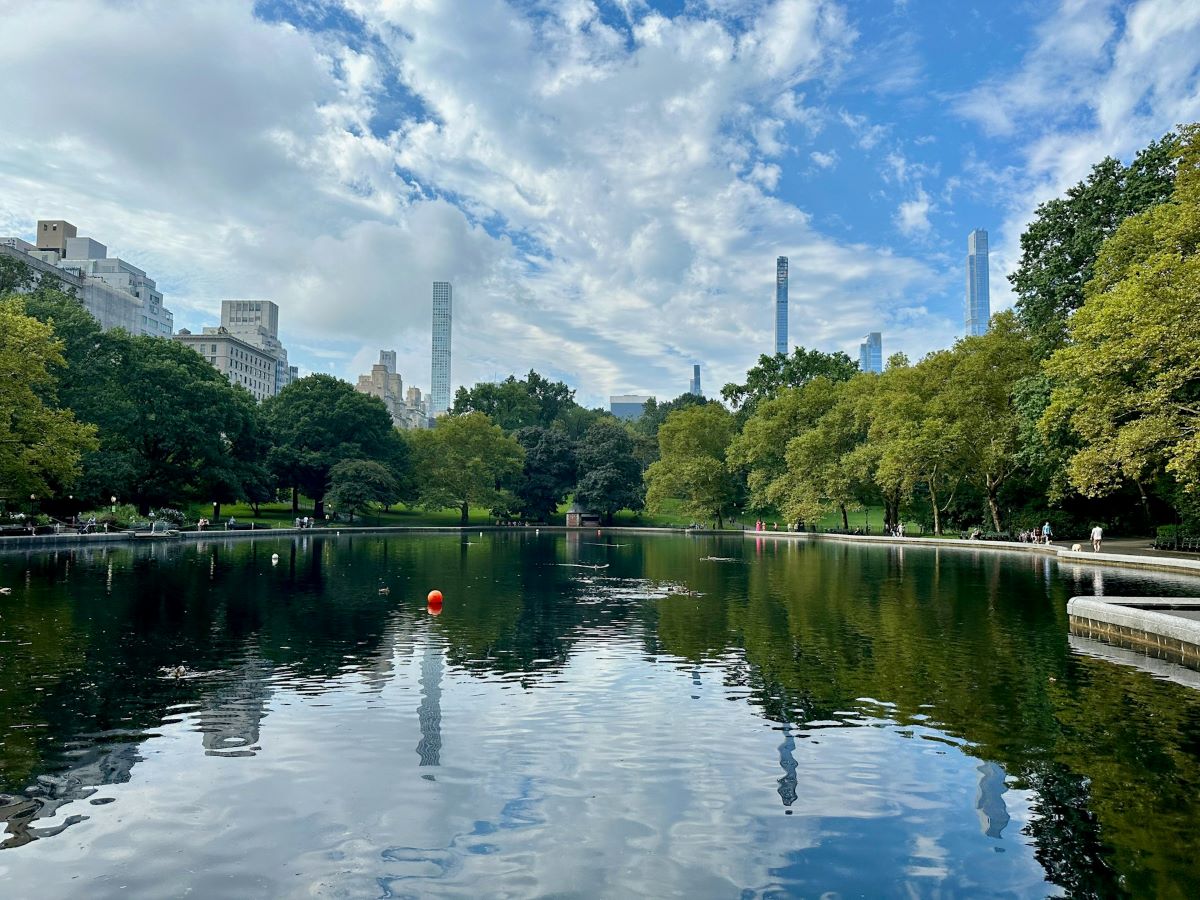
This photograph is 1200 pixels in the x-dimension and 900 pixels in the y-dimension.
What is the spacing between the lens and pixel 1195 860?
23.9 ft

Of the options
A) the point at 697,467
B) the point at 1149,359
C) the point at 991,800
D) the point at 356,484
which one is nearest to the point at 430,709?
the point at 991,800

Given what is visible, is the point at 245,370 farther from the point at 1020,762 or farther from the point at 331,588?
the point at 1020,762

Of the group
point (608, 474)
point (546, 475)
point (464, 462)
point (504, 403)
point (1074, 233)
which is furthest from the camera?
point (504, 403)

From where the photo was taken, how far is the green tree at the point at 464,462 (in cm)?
9538

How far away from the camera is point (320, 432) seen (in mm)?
87375

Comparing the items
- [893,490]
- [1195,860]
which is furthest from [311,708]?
[893,490]

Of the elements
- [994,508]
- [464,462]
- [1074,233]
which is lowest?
[994,508]

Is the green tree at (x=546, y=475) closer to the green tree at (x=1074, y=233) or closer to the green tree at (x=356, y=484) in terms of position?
the green tree at (x=356, y=484)

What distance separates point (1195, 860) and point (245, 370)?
21274 centimetres

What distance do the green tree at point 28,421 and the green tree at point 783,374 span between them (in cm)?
7907

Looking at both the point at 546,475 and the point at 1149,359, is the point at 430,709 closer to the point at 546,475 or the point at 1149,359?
the point at 1149,359

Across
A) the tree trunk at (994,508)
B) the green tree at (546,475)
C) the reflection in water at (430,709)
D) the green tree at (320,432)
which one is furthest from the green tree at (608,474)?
the reflection in water at (430,709)

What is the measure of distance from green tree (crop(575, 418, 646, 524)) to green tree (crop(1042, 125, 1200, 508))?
69.1 meters

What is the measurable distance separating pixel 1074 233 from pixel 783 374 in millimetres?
57437
